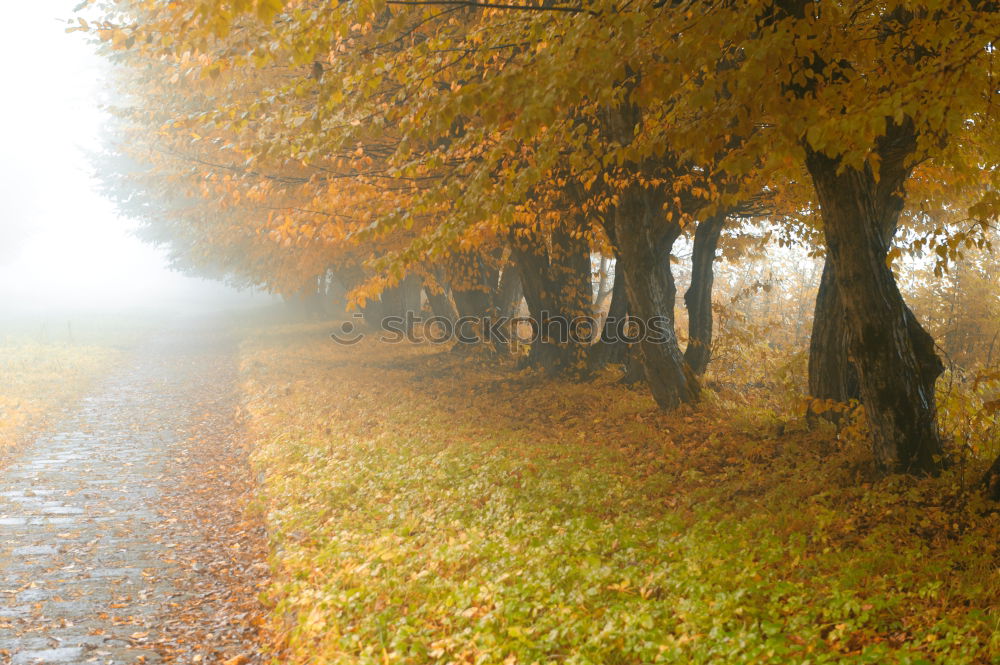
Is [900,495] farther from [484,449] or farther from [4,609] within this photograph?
[4,609]

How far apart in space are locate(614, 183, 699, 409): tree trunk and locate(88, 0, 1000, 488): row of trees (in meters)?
0.03

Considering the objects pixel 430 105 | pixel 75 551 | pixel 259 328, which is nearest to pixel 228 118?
pixel 430 105

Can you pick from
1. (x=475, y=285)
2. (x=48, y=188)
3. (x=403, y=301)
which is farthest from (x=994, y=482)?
(x=48, y=188)

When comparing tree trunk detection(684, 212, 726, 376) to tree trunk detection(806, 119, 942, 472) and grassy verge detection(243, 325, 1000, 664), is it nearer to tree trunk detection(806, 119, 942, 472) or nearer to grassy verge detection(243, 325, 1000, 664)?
grassy verge detection(243, 325, 1000, 664)

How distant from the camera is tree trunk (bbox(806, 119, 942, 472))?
6.83 meters

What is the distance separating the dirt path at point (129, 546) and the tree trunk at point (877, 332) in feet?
19.5

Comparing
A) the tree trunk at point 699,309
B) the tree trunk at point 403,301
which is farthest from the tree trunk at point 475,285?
the tree trunk at point 403,301

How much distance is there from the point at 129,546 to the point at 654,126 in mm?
7144

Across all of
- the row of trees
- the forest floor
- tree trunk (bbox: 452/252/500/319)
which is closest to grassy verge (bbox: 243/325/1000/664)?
the forest floor

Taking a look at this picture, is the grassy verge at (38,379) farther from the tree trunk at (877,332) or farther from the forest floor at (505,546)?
the tree trunk at (877,332)

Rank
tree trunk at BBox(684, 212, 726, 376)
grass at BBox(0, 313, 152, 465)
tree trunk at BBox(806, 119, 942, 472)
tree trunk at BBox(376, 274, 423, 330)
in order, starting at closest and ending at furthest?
tree trunk at BBox(806, 119, 942, 472) < tree trunk at BBox(684, 212, 726, 376) < grass at BBox(0, 313, 152, 465) < tree trunk at BBox(376, 274, 423, 330)

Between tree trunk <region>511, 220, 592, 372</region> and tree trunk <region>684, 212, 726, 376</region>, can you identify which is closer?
tree trunk <region>684, 212, 726, 376</region>

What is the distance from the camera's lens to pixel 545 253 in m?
15.0

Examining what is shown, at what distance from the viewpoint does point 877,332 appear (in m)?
6.88
